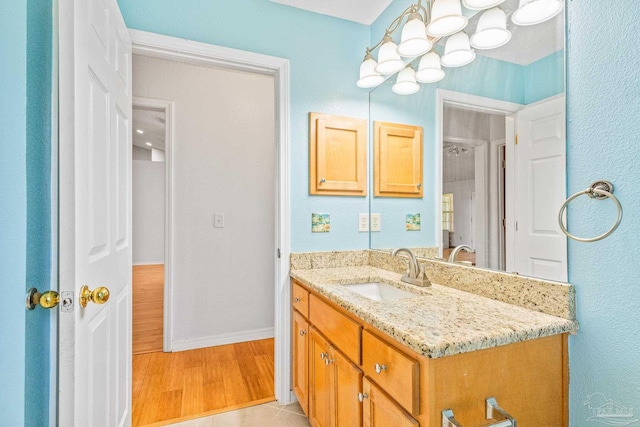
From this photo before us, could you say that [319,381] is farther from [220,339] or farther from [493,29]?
[493,29]

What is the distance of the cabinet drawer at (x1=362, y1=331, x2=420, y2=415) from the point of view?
807mm

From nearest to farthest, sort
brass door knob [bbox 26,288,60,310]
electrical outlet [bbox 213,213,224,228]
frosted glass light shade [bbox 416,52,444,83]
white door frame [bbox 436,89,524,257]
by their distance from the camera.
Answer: brass door knob [bbox 26,288,60,310], white door frame [bbox 436,89,524,257], frosted glass light shade [bbox 416,52,444,83], electrical outlet [bbox 213,213,224,228]

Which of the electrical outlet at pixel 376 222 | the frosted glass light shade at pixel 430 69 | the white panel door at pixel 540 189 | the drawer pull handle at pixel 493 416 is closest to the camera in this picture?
the drawer pull handle at pixel 493 416

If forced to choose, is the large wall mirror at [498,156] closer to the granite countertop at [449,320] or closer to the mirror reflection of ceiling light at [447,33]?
the mirror reflection of ceiling light at [447,33]

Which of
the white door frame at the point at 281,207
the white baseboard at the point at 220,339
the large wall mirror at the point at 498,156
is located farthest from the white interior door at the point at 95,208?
the large wall mirror at the point at 498,156

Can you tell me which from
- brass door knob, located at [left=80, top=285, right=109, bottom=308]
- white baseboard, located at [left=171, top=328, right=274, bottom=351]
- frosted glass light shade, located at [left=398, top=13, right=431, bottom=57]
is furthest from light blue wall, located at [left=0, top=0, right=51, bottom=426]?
white baseboard, located at [left=171, top=328, right=274, bottom=351]

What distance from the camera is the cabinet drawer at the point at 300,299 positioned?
1618 millimetres

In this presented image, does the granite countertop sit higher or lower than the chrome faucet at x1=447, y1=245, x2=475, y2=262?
lower

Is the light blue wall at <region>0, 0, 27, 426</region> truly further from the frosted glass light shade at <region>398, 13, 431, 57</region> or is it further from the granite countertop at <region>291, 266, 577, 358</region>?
the frosted glass light shade at <region>398, 13, 431, 57</region>

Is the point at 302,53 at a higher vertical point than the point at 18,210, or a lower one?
higher

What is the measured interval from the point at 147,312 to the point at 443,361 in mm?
3608

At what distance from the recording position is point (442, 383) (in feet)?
2.59

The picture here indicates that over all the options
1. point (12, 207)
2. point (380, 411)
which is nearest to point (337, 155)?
point (380, 411)

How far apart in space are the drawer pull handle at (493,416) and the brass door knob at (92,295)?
3.44 feet
